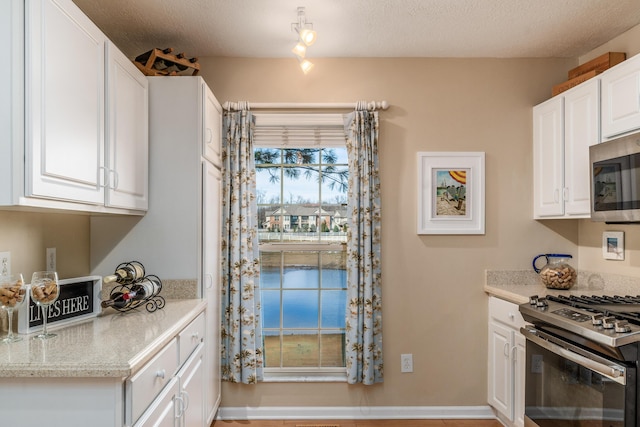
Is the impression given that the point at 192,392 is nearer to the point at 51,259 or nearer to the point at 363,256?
the point at 51,259

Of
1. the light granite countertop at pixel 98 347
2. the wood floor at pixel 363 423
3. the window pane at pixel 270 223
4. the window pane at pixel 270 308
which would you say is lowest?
the wood floor at pixel 363 423

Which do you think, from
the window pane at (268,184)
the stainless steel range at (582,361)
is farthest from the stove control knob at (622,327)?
the window pane at (268,184)

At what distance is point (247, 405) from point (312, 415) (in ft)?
1.50

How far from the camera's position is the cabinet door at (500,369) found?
106 inches

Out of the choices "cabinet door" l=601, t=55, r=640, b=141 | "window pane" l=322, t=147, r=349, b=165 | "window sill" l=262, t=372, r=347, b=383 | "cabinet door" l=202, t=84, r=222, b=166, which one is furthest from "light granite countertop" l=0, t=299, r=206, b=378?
"cabinet door" l=601, t=55, r=640, b=141

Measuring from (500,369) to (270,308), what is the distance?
1602mm

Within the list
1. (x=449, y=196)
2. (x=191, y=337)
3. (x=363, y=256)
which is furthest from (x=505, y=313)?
(x=191, y=337)

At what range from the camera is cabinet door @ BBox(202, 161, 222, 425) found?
2.52 m

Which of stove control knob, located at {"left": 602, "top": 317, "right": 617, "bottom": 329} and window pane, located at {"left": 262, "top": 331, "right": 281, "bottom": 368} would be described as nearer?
stove control knob, located at {"left": 602, "top": 317, "right": 617, "bottom": 329}

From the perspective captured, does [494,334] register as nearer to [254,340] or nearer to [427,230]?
[427,230]

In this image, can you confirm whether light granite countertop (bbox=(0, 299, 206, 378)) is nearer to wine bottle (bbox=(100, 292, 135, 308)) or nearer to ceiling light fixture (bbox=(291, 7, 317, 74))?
wine bottle (bbox=(100, 292, 135, 308))

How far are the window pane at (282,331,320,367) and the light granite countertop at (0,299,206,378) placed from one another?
119 cm

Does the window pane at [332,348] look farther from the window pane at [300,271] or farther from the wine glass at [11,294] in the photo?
the wine glass at [11,294]

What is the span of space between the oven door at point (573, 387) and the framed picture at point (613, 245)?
877mm
